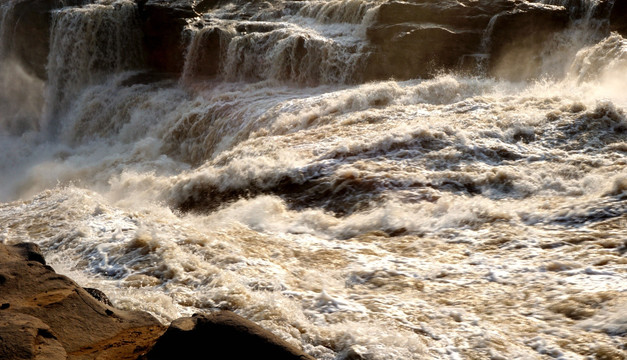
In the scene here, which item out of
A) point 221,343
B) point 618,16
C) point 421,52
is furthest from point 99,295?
Answer: point 618,16

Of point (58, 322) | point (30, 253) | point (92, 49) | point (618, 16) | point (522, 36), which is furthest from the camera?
point (92, 49)

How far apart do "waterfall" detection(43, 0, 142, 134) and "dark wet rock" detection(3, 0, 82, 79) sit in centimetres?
97

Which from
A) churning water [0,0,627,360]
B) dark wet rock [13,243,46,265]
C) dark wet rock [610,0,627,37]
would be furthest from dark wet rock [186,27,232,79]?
dark wet rock [13,243,46,265]

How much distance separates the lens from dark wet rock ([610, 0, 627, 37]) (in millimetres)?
13741

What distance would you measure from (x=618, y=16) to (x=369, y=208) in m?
9.92

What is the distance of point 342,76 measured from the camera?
15508mm

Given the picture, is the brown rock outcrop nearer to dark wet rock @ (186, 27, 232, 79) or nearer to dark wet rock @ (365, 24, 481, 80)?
dark wet rock @ (365, 24, 481, 80)

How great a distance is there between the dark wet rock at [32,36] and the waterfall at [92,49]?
97 cm

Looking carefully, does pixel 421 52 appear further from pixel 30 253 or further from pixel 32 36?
pixel 32 36

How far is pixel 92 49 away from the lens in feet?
65.6

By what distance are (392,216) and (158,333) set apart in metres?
3.51

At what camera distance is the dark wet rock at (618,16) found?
45.1 feet

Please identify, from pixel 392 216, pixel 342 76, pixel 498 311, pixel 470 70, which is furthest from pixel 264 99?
pixel 498 311

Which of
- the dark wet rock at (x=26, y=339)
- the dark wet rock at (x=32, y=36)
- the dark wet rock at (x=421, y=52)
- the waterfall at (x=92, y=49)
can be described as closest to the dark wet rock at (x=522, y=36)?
the dark wet rock at (x=421, y=52)
